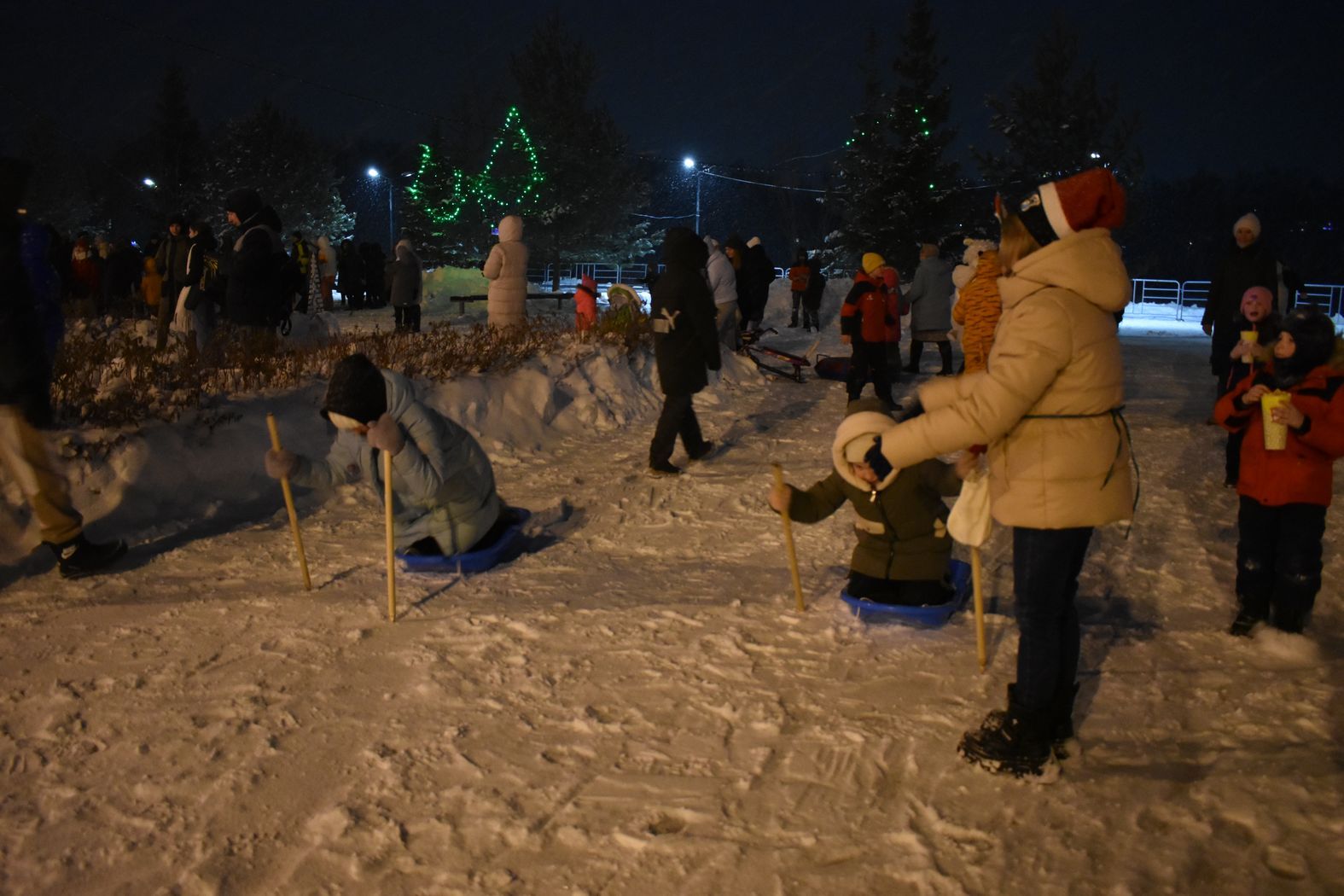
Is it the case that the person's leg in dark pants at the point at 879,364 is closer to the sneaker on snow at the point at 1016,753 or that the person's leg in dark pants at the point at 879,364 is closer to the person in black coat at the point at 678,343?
the person in black coat at the point at 678,343

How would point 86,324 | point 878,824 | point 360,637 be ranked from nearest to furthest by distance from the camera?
point 878,824 → point 360,637 → point 86,324

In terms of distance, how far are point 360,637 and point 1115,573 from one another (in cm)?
396

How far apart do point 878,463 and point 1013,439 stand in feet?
1.45

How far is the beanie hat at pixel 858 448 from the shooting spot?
12.3 feet

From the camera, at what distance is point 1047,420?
3.29 meters

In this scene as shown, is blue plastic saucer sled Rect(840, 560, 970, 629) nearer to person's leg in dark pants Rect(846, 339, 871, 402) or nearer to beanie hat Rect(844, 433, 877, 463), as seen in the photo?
beanie hat Rect(844, 433, 877, 463)

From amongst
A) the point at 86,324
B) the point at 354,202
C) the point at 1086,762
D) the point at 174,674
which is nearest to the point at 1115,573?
the point at 1086,762

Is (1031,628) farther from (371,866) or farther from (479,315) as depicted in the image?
(479,315)

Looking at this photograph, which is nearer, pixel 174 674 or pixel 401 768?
pixel 401 768

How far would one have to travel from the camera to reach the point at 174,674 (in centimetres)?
433

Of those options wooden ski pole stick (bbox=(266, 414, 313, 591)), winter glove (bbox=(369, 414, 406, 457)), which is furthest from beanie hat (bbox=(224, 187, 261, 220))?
winter glove (bbox=(369, 414, 406, 457))

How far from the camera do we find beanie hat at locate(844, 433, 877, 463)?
148 inches

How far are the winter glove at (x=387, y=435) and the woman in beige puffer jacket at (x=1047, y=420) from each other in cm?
253

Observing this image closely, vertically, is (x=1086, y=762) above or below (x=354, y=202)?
below
